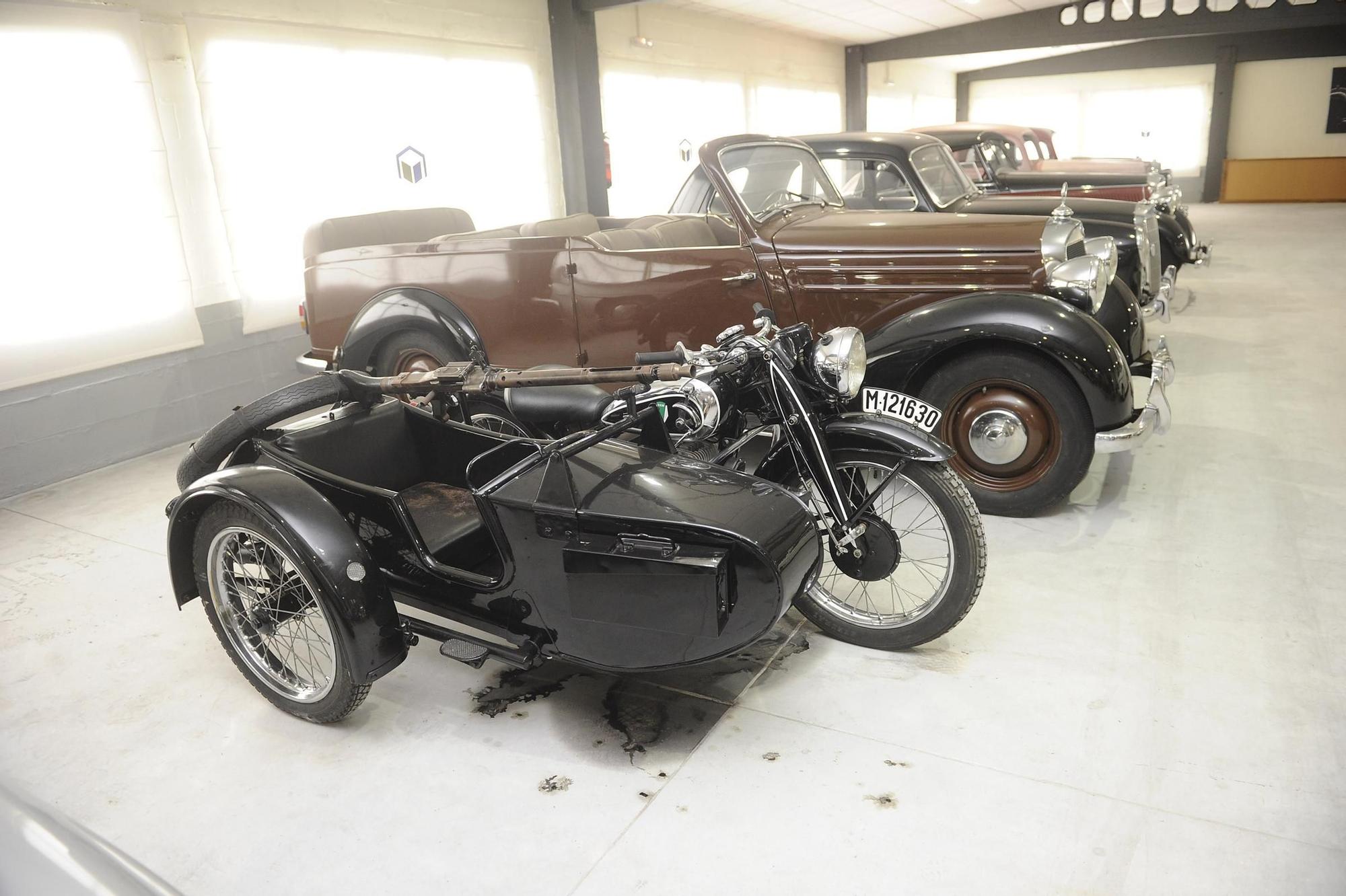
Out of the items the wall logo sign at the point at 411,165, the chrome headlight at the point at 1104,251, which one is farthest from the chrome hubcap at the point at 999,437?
the wall logo sign at the point at 411,165

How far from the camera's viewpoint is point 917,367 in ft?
13.2

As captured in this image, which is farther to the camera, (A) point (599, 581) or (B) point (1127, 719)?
(B) point (1127, 719)

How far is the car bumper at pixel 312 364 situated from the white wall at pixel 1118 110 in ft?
67.7

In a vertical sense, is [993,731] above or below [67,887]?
below

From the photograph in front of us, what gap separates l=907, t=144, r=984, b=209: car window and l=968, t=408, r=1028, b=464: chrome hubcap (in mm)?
2748

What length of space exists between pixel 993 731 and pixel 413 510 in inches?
76.9

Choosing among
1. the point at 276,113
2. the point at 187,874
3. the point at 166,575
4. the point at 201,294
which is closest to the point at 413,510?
the point at 187,874

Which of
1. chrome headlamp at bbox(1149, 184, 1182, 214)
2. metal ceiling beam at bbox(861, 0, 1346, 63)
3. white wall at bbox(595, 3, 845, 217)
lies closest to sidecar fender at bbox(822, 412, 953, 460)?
chrome headlamp at bbox(1149, 184, 1182, 214)

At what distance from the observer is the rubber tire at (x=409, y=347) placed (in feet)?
16.0

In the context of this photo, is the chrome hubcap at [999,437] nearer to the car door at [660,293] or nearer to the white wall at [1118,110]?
the car door at [660,293]

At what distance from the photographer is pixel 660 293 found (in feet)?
15.2

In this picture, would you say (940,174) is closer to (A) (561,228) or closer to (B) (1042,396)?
(A) (561,228)

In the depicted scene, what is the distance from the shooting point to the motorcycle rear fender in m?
2.49

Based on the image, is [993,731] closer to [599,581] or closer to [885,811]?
[885,811]
